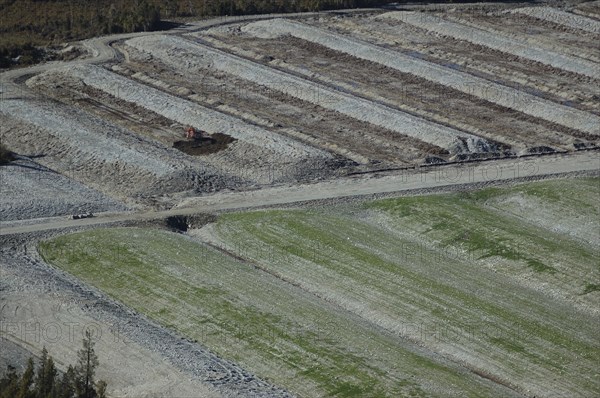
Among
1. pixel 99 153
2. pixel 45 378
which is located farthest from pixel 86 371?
pixel 99 153

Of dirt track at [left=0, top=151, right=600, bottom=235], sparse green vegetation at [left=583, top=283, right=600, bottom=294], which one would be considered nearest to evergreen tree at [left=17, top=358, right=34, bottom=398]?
dirt track at [left=0, top=151, right=600, bottom=235]

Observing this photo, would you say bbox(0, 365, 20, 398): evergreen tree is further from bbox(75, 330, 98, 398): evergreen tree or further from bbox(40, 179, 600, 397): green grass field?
bbox(40, 179, 600, 397): green grass field

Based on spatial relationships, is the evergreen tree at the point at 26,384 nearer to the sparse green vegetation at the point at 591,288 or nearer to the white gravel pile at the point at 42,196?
the white gravel pile at the point at 42,196

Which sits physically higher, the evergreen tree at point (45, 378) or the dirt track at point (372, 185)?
the evergreen tree at point (45, 378)

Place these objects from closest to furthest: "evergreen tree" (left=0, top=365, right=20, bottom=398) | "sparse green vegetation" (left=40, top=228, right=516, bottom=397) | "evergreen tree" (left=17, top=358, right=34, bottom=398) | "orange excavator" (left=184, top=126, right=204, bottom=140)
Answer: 1. "evergreen tree" (left=17, top=358, right=34, bottom=398)
2. "evergreen tree" (left=0, top=365, right=20, bottom=398)
3. "sparse green vegetation" (left=40, top=228, right=516, bottom=397)
4. "orange excavator" (left=184, top=126, right=204, bottom=140)

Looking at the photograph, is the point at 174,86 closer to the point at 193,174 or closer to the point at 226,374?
the point at 193,174

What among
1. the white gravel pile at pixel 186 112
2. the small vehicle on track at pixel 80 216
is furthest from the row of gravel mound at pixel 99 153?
the white gravel pile at pixel 186 112

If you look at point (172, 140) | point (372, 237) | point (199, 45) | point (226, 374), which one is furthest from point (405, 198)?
point (199, 45)
